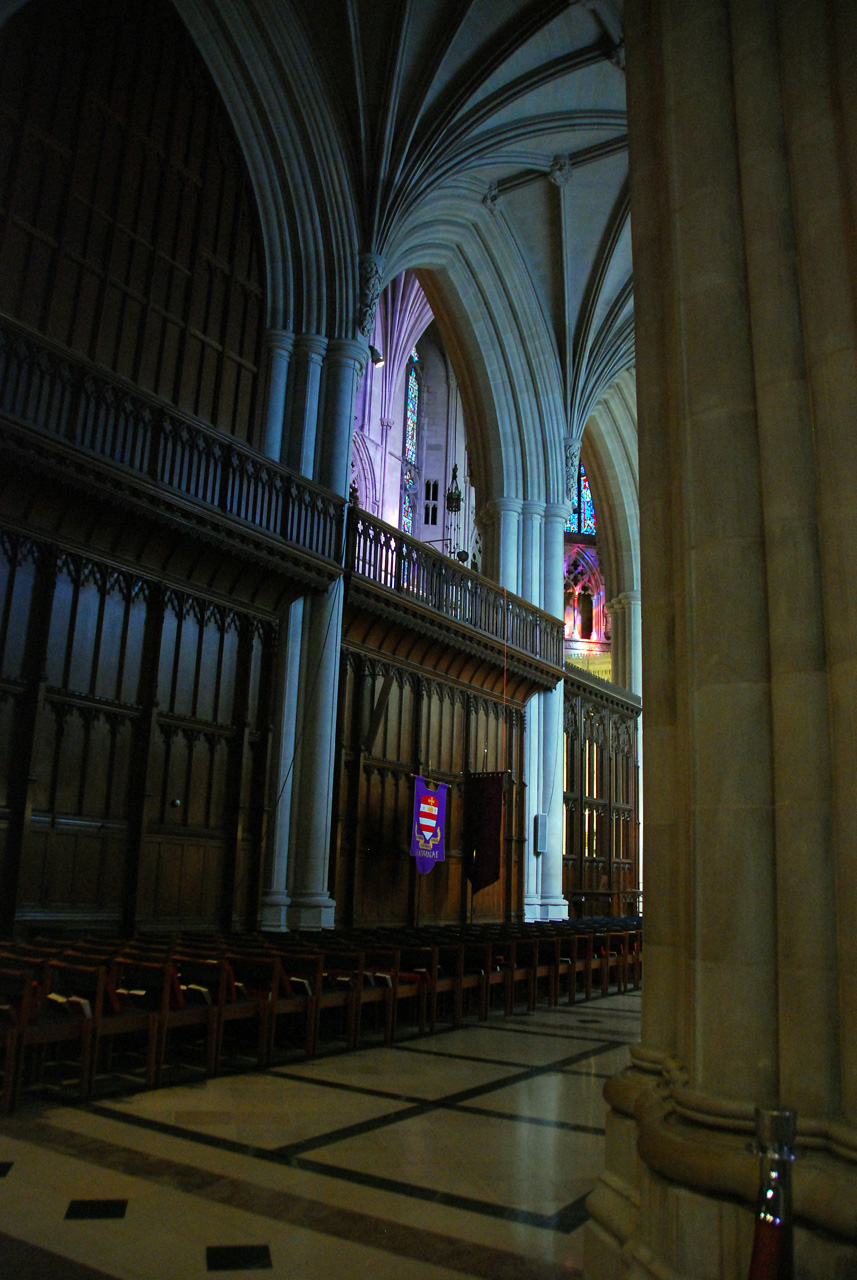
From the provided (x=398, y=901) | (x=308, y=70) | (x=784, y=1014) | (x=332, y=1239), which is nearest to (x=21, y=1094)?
(x=332, y=1239)

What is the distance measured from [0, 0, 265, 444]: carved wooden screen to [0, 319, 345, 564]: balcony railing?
980 mm

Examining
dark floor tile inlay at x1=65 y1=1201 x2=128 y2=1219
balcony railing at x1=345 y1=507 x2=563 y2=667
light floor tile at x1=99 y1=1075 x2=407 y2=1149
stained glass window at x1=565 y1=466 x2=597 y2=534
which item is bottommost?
light floor tile at x1=99 y1=1075 x2=407 y2=1149

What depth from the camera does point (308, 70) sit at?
12789 mm

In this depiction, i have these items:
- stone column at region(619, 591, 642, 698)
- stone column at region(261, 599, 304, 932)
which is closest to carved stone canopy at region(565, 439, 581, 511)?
stone column at region(619, 591, 642, 698)

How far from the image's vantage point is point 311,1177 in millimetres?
3814

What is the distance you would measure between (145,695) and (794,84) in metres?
8.38

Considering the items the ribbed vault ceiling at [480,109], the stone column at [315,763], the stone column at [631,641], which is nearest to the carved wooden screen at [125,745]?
the stone column at [315,763]

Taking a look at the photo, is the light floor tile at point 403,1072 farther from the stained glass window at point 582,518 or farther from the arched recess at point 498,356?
the stained glass window at point 582,518

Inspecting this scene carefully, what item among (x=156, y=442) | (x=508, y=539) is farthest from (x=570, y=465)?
(x=156, y=442)

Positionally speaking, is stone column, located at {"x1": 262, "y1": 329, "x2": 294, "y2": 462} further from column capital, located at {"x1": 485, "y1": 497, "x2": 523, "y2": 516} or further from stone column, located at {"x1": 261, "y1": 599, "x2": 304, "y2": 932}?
column capital, located at {"x1": 485, "y1": 497, "x2": 523, "y2": 516}

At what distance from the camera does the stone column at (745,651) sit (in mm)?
2682

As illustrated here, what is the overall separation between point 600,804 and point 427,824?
7.78 m

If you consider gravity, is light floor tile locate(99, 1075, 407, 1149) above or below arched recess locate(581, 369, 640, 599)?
below

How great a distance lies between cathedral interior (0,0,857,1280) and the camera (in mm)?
2977
